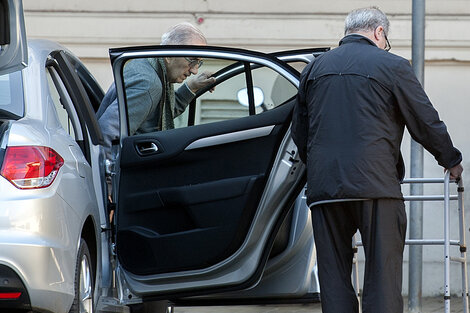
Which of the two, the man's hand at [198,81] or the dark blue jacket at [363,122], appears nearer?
the dark blue jacket at [363,122]

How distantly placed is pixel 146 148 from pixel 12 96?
794 mm

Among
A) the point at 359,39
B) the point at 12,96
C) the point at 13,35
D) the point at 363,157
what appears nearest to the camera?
the point at 13,35

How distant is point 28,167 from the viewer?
4.66 metres

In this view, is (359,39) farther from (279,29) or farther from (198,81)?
(279,29)

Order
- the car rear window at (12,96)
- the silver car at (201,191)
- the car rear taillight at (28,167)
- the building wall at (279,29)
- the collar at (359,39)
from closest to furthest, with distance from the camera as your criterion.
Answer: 1. the car rear taillight at (28,167)
2. the car rear window at (12,96)
3. the collar at (359,39)
4. the silver car at (201,191)
5. the building wall at (279,29)

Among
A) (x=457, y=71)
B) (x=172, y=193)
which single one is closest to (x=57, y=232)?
(x=172, y=193)

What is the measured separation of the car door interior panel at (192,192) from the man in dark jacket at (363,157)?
0.33 m


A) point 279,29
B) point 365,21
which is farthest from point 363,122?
point 279,29

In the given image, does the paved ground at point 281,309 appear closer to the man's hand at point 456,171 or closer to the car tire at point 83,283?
the man's hand at point 456,171

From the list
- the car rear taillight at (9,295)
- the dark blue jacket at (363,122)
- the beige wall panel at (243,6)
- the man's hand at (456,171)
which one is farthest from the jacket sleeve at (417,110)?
the beige wall panel at (243,6)

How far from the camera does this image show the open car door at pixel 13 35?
4715 mm

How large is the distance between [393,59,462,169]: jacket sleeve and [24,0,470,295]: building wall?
522 cm

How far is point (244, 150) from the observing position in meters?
5.40

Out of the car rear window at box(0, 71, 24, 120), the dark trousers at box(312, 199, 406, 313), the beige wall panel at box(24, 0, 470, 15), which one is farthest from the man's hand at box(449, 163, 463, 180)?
the beige wall panel at box(24, 0, 470, 15)
